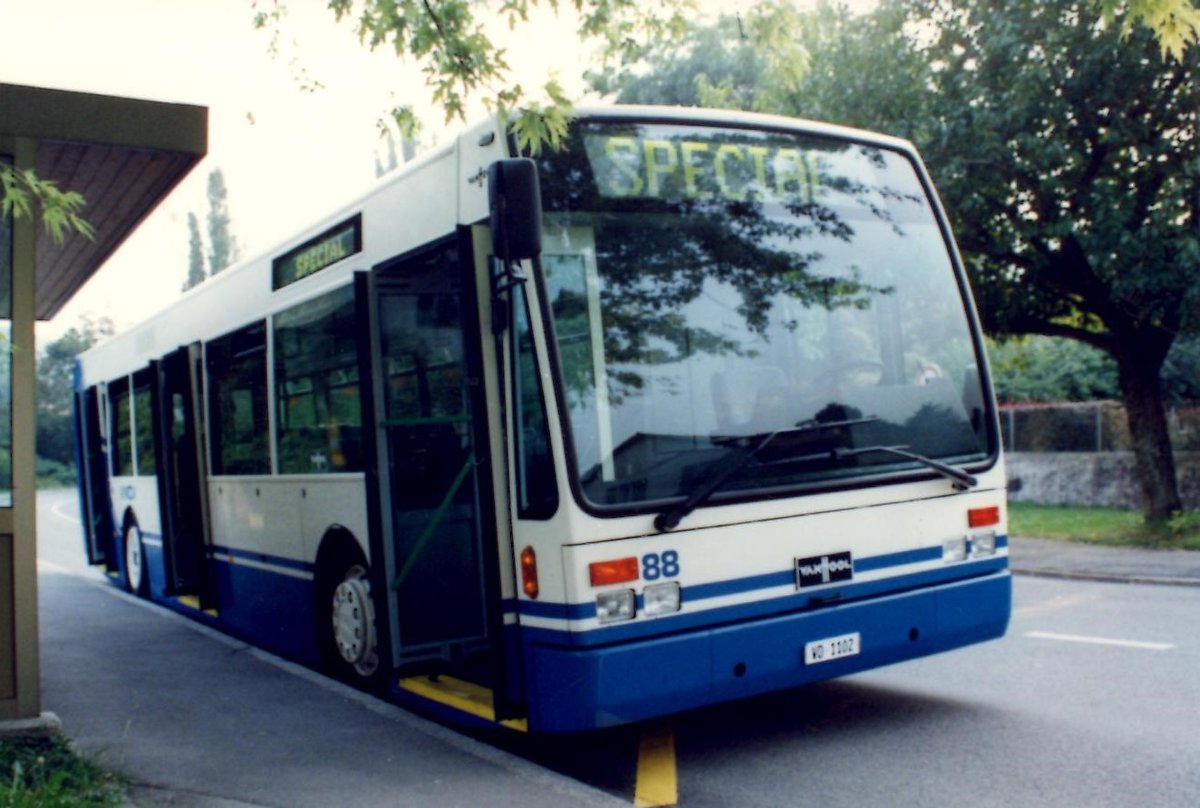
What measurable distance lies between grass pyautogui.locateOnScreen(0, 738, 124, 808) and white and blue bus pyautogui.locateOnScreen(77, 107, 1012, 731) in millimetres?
1678

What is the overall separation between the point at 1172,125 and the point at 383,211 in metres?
11.0

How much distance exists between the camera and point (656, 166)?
20.0ft

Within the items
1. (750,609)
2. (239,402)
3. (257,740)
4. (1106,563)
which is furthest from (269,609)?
(1106,563)

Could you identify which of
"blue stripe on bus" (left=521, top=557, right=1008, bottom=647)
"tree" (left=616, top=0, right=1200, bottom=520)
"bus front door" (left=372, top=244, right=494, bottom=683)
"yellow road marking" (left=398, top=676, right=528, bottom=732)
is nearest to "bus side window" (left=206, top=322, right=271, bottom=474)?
"bus front door" (left=372, top=244, right=494, bottom=683)

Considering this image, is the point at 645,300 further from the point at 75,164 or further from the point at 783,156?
the point at 75,164

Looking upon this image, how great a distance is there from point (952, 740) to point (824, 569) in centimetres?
109

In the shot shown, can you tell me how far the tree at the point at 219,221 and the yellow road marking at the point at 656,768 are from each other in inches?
3030

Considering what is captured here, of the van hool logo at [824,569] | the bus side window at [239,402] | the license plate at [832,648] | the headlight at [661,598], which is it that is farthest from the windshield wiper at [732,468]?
the bus side window at [239,402]

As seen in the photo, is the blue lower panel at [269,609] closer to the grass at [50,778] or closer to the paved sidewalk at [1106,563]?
the grass at [50,778]

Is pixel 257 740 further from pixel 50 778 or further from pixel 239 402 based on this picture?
pixel 239 402

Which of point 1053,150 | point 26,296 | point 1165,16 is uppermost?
point 1053,150

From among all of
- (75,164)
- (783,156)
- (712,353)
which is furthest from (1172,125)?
(75,164)

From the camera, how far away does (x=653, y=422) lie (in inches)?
225

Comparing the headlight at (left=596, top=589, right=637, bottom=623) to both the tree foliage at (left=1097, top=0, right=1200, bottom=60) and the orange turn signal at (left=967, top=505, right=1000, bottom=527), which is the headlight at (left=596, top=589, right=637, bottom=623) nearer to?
the orange turn signal at (left=967, top=505, right=1000, bottom=527)
